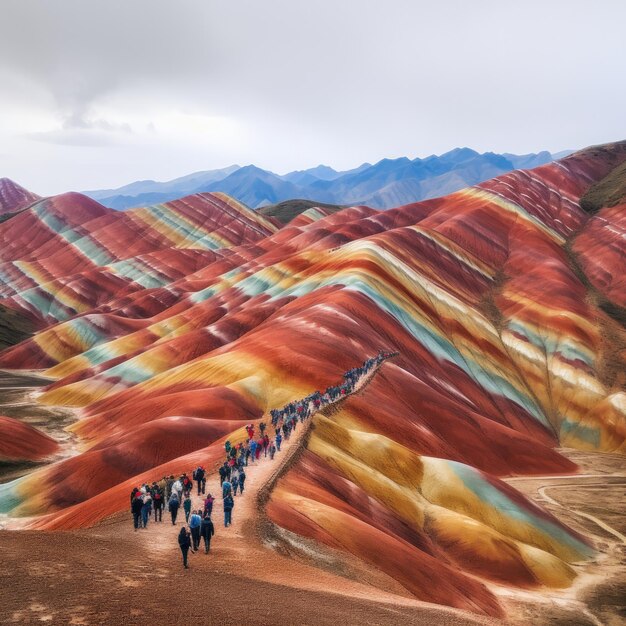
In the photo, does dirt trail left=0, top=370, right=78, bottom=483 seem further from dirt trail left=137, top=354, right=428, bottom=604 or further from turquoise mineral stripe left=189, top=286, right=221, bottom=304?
dirt trail left=137, top=354, right=428, bottom=604

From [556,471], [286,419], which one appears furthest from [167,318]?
[286,419]

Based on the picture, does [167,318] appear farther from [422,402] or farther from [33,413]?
[422,402]

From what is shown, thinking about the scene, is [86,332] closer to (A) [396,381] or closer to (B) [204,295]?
(B) [204,295]

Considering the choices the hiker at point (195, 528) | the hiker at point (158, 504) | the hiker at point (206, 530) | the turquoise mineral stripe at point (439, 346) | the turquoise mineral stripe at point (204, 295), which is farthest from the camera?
the turquoise mineral stripe at point (204, 295)

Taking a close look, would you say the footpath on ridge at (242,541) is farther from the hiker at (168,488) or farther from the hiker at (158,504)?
the hiker at (168,488)

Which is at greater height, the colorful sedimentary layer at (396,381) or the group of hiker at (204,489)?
the group of hiker at (204,489)

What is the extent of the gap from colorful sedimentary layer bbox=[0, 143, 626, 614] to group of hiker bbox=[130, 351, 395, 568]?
2455mm

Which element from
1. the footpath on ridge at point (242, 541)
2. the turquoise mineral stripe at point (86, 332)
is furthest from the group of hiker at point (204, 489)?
the turquoise mineral stripe at point (86, 332)

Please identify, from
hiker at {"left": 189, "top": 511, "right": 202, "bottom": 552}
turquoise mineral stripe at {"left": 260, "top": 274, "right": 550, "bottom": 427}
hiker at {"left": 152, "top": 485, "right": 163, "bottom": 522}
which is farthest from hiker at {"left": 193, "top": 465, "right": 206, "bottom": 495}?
turquoise mineral stripe at {"left": 260, "top": 274, "right": 550, "bottom": 427}

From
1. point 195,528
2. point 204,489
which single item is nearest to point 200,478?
point 204,489

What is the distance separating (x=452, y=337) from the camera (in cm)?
11531

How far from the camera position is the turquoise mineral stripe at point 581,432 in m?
108

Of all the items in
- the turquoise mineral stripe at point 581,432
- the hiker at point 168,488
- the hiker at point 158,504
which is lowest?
the turquoise mineral stripe at point 581,432

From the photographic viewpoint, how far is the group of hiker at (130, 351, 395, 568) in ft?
82.2
